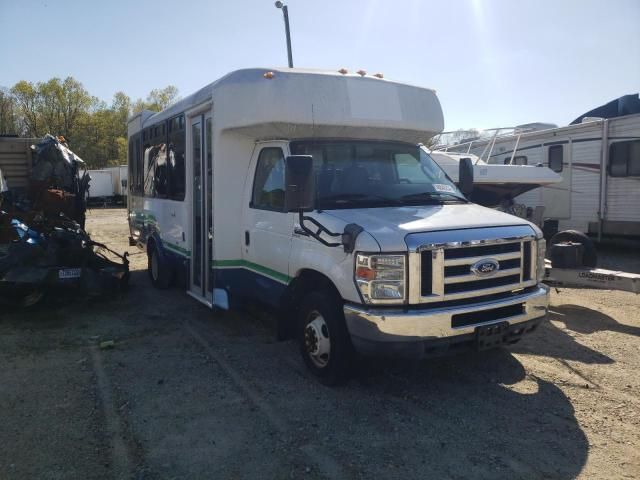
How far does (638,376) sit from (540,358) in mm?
869

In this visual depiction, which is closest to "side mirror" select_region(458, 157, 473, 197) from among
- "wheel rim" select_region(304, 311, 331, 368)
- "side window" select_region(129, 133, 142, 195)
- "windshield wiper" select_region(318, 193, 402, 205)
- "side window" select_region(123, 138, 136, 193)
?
"windshield wiper" select_region(318, 193, 402, 205)

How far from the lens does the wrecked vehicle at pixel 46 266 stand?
22.4ft

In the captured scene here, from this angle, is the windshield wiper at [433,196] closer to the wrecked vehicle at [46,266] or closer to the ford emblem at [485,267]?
the ford emblem at [485,267]

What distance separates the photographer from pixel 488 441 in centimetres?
380

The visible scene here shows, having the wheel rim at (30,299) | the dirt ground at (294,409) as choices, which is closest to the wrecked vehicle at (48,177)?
the wheel rim at (30,299)

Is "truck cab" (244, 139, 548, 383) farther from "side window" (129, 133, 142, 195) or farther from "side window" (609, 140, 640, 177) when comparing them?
"side window" (609, 140, 640, 177)

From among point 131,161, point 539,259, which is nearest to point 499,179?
point 539,259

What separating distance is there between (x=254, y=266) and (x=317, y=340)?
4.57 feet

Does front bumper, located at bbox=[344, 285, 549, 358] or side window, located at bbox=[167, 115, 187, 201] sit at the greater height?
side window, located at bbox=[167, 115, 187, 201]

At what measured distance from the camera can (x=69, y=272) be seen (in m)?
7.17

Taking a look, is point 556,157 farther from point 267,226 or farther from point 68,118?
point 68,118

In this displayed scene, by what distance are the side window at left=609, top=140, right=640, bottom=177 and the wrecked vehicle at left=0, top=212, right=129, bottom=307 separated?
34.5 ft

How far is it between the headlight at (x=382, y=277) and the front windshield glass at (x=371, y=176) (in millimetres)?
929

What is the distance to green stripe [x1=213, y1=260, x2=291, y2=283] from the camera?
5219mm
